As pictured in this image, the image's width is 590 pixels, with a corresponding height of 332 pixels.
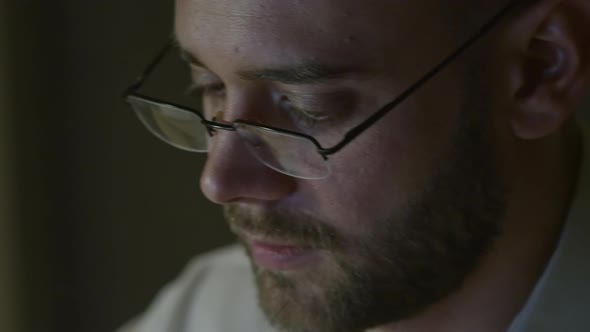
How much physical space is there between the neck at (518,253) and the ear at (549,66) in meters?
0.05

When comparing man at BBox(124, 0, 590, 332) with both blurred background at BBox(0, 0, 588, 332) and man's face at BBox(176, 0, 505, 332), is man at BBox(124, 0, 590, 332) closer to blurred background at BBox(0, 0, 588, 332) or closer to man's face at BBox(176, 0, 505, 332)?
man's face at BBox(176, 0, 505, 332)

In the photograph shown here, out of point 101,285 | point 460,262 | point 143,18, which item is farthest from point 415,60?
point 101,285

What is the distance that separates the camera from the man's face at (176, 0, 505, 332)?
74cm

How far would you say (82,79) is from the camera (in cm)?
140

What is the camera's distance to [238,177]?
2.61 feet

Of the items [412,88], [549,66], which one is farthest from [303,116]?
[549,66]

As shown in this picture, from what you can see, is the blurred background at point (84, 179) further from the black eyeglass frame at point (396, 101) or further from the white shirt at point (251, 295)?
the black eyeglass frame at point (396, 101)

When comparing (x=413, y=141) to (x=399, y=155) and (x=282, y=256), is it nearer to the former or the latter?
(x=399, y=155)

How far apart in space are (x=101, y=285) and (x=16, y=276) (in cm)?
15

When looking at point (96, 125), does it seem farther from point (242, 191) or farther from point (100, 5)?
point (242, 191)

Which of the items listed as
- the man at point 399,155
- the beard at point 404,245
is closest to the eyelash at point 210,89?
the man at point 399,155

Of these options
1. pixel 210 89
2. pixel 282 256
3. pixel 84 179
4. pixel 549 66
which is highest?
pixel 549 66

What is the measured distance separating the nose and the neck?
228 millimetres

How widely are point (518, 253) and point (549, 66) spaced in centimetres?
20
